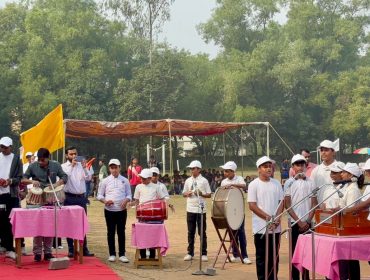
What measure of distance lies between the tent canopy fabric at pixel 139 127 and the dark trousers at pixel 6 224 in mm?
12058

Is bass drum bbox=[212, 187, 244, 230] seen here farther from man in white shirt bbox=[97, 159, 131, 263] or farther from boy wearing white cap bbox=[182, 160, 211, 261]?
man in white shirt bbox=[97, 159, 131, 263]

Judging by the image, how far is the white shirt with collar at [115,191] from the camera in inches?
518

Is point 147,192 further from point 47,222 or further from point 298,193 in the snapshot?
point 298,193

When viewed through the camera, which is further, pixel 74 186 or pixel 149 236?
pixel 74 186

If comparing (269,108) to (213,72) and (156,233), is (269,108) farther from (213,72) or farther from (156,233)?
(156,233)

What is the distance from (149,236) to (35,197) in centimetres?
199

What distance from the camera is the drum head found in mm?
12227

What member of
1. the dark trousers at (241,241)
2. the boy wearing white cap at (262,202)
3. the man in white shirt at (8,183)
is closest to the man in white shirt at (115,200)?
the man in white shirt at (8,183)

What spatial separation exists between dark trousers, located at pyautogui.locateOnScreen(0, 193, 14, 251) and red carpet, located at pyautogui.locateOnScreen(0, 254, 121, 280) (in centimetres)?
28

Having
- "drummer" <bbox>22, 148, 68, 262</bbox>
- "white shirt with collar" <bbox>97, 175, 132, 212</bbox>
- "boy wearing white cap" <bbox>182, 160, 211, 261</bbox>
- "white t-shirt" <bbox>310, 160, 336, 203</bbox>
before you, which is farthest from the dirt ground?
"white t-shirt" <bbox>310, 160, 336, 203</bbox>

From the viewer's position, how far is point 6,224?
12.8 metres

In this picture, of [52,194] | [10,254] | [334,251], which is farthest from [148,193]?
[334,251]

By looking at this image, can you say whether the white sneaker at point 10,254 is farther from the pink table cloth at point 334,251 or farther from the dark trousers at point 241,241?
the pink table cloth at point 334,251

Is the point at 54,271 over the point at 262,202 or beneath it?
beneath
